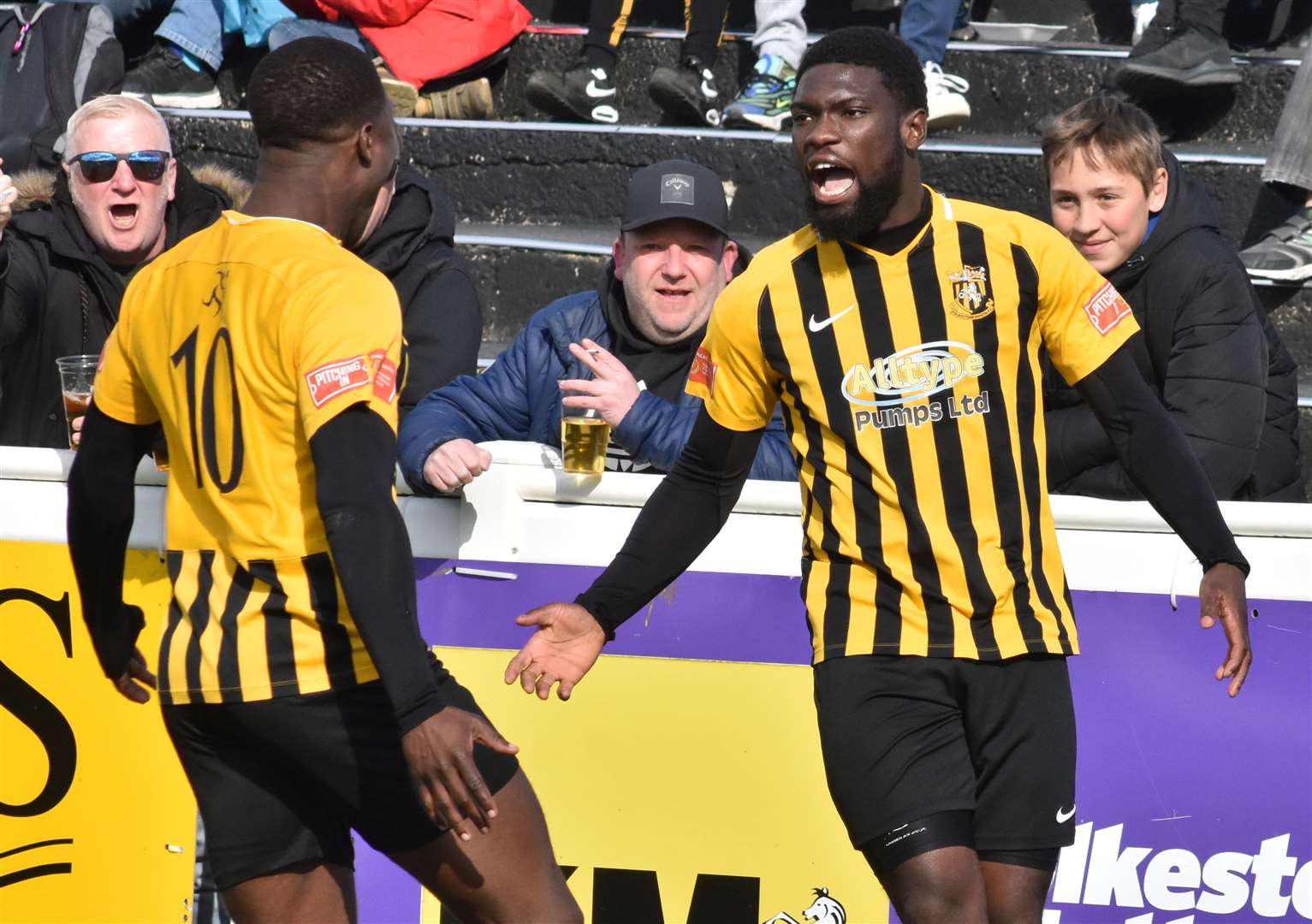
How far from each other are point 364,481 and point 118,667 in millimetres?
926

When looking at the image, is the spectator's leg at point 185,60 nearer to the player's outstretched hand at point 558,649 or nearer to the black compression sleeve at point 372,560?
the player's outstretched hand at point 558,649

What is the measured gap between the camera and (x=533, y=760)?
11.7 feet

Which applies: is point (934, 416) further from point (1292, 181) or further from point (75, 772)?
point (1292, 181)

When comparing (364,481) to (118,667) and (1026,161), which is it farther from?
(1026,161)

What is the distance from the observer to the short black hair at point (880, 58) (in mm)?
2800

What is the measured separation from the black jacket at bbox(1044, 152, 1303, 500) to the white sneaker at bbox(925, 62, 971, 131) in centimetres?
230

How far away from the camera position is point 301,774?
8.78 feet

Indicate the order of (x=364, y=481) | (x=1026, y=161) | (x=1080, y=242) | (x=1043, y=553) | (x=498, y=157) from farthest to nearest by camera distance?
(x=498, y=157)
(x=1026, y=161)
(x=1080, y=242)
(x=1043, y=553)
(x=364, y=481)

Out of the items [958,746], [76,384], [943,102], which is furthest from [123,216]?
[943,102]

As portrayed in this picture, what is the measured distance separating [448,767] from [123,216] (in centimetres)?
260

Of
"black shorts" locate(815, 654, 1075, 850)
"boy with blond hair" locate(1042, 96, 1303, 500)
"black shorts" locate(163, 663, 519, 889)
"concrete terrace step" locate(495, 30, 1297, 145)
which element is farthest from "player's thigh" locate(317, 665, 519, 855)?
"concrete terrace step" locate(495, 30, 1297, 145)

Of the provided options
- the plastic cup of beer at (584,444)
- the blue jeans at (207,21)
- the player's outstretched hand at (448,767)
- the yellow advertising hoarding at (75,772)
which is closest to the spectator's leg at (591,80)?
the blue jeans at (207,21)

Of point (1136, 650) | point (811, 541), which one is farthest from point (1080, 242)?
point (811, 541)

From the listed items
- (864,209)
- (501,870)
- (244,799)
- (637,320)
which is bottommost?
(501,870)
